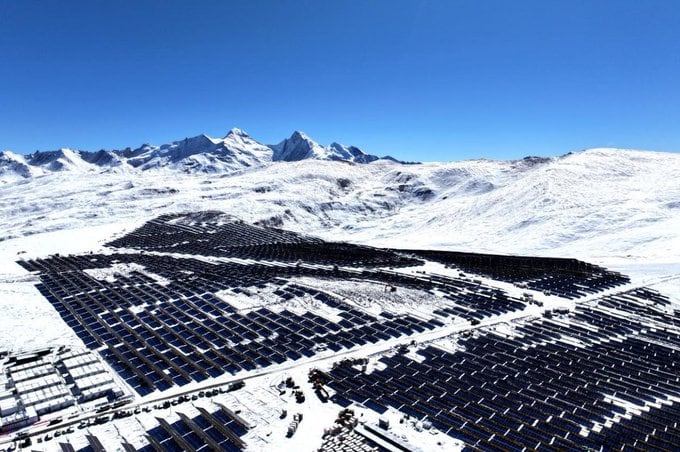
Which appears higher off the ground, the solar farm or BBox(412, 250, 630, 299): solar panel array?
BBox(412, 250, 630, 299): solar panel array

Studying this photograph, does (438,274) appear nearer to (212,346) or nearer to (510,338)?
(510,338)

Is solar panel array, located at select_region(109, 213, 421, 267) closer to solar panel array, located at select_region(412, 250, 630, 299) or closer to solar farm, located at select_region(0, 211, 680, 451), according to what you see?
solar panel array, located at select_region(412, 250, 630, 299)

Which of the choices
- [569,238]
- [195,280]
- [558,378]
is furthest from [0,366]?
[569,238]

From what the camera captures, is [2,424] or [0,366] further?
[0,366]

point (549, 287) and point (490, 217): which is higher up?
point (490, 217)

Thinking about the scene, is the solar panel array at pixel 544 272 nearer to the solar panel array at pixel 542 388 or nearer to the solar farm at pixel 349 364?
the solar farm at pixel 349 364

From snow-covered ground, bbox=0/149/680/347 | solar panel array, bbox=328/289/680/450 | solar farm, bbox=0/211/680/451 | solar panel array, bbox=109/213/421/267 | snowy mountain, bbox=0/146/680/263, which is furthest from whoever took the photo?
snowy mountain, bbox=0/146/680/263

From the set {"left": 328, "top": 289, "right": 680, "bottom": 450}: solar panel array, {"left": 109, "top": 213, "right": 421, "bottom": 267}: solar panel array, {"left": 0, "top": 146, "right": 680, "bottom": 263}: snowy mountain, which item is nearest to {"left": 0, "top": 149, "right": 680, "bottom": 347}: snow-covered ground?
{"left": 0, "top": 146, "right": 680, "bottom": 263}: snowy mountain

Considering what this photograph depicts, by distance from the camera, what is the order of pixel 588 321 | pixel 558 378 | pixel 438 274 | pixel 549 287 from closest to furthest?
pixel 558 378 < pixel 588 321 < pixel 549 287 < pixel 438 274

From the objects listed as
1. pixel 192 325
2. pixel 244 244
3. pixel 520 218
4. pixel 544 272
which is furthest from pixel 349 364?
pixel 520 218
